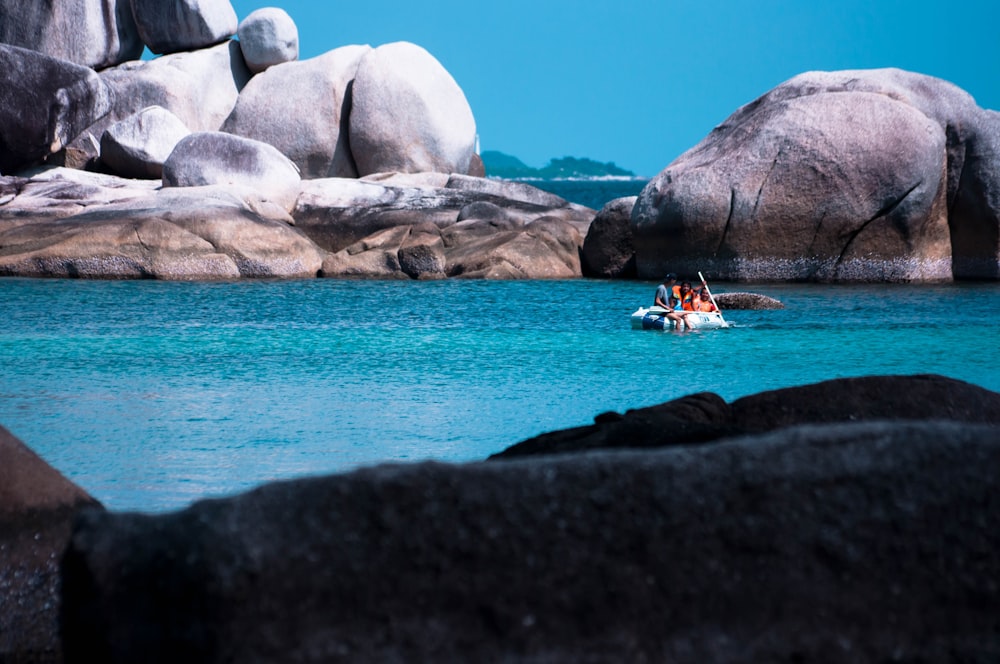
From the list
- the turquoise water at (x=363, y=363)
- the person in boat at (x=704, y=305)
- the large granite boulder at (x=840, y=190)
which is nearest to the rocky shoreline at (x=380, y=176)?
the large granite boulder at (x=840, y=190)

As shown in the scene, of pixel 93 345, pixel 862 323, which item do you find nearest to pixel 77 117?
pixel 93 345

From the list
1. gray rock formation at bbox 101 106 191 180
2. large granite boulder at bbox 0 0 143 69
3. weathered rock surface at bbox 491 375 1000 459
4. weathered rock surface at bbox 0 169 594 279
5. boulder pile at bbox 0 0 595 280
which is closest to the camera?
weathered rock surface at bbox 491 375 1000 459

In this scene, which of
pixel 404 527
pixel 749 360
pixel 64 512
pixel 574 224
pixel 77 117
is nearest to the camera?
pixel 404 527

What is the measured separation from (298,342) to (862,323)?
760 cm

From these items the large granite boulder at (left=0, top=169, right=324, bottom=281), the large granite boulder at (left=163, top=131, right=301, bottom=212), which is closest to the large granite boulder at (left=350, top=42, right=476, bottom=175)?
the large granite boulder at (left=163, top=131, right=301, bottom=212)

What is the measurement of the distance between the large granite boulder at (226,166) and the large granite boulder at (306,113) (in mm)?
4321

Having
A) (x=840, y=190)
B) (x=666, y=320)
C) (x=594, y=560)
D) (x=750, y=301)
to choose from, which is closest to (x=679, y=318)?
(x=666, y=320)

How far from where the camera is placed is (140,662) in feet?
8.03

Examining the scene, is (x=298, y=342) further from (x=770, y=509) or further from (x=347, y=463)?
(x=770, y=509)

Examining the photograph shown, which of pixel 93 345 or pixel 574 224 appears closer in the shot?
pixel 93 345

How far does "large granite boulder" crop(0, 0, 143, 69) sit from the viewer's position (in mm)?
30156

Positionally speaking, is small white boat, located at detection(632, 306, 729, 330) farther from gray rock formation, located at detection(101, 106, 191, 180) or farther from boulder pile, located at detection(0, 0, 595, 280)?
gray rock formation, located at detection(101, 106, 191, 180)

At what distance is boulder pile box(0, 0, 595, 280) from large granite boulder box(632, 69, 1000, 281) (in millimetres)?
3947

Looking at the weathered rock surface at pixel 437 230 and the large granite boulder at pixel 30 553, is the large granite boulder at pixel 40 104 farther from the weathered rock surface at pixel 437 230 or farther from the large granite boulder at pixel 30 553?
the large granite boulder at pixel 30 553
